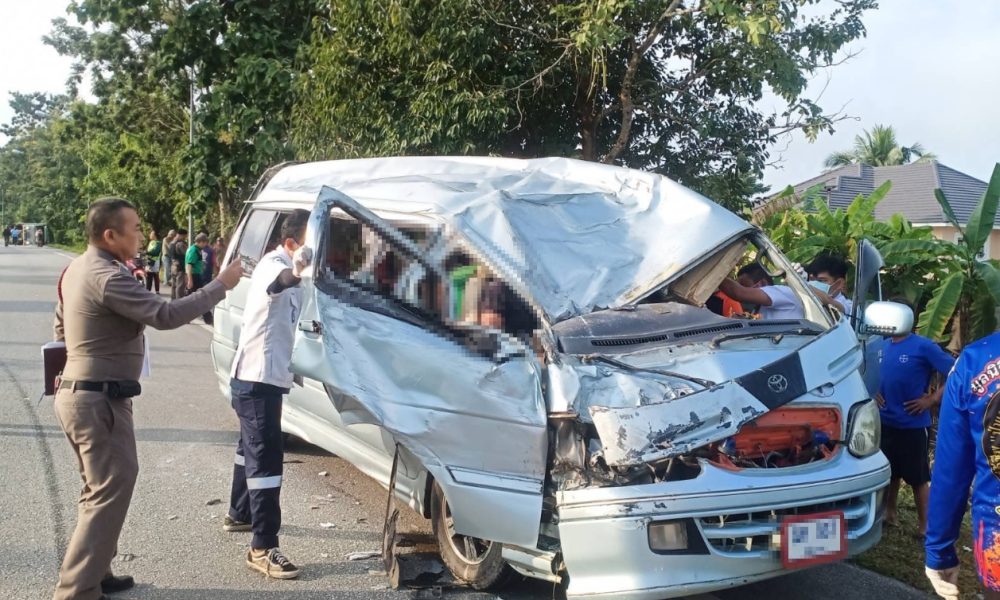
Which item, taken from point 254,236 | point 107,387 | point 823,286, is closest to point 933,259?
point 823,286

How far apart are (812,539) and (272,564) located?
2.62 m

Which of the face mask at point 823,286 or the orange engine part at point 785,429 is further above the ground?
the face mask at point 823,286

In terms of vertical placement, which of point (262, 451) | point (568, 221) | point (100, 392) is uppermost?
point (568, 221)

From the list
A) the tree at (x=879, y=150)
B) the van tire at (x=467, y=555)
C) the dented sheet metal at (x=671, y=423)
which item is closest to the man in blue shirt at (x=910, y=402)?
the dented sheet metal at (x=671, y=423)

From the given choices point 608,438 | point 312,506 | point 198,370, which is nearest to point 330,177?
point 312,506

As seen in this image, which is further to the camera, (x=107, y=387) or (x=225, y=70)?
(x=225, y=70)

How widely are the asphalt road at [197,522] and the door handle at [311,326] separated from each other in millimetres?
1319

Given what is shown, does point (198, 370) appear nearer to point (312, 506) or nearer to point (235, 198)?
point (312, 506)

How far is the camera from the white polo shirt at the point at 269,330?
14.9ft

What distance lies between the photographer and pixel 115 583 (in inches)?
171

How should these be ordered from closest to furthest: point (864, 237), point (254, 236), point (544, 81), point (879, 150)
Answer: point (254, 236) → point (864, 237) → point (544, 81) → point (879, 150)

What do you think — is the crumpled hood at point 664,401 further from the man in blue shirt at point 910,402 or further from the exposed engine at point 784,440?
the man in blue shirt at point 910,402

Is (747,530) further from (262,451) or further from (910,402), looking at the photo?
(262,451)

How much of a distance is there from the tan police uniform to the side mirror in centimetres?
322
